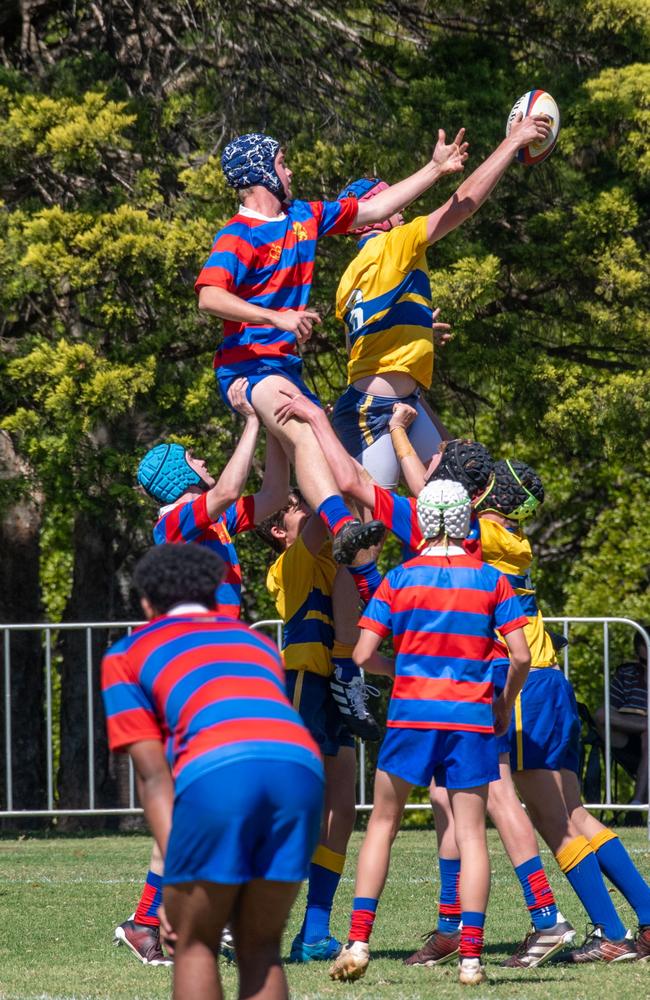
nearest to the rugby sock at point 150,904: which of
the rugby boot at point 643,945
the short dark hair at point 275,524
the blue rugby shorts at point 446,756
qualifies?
the blue rugby shorts at point 446,756

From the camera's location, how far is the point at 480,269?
42.9 ft

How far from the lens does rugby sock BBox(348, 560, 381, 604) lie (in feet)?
21.9

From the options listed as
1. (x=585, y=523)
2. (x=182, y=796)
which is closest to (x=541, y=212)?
(x=182, y=796)

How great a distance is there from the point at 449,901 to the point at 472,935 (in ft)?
2.46

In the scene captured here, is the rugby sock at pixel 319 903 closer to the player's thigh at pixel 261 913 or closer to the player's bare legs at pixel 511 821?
the player's bare legs at pixel 511 821

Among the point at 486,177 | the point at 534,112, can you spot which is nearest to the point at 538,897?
the point at 486,177

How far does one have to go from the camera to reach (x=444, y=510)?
5898mm

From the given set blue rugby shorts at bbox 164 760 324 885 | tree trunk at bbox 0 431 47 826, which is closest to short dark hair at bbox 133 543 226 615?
blue rugby shorts at bbox 164 760 324 885

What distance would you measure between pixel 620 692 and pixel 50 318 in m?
6.13

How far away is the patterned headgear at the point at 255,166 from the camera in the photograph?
708 centimetres

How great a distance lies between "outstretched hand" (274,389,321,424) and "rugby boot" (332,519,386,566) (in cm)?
77

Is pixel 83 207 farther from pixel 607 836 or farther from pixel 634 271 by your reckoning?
pixel 607 836

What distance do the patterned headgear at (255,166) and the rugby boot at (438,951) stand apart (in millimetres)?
3371

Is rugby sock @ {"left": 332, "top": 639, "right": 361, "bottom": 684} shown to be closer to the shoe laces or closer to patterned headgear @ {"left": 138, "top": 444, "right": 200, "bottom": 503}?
the shoe laces
